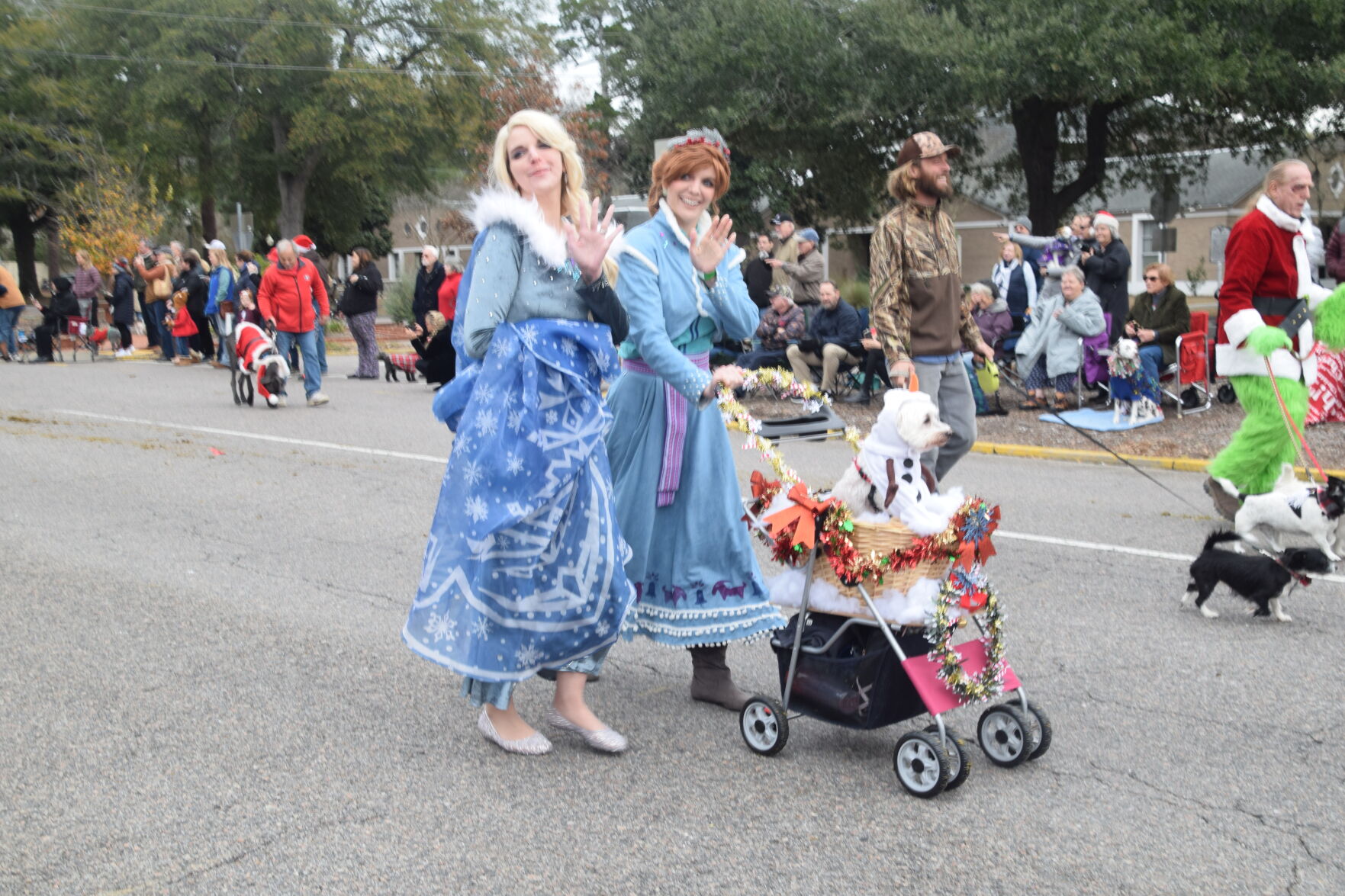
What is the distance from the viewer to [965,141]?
83.6 ft

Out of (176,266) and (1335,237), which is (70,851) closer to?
(1335,237)

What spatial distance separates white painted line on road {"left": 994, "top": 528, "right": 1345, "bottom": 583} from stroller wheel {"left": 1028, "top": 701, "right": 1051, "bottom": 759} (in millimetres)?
3127

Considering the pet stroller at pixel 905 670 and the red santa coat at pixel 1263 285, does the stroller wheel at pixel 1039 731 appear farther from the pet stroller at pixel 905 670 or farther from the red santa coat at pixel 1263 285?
the red santa coat at pixel 1263 285

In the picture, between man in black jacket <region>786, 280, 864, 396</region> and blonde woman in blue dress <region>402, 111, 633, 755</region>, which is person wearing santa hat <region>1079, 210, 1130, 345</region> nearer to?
man in black jacket <region>786, 280, 864, 396</region>

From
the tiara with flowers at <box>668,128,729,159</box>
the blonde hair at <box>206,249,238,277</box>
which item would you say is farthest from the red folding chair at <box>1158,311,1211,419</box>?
the blonde hair at <box>206,249,238,277</box>

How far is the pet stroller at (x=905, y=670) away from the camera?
3.98 m

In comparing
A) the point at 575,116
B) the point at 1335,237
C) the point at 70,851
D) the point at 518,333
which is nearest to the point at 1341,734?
the point at 518,333

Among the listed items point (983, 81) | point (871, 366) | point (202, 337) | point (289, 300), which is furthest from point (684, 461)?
point (202, 337)

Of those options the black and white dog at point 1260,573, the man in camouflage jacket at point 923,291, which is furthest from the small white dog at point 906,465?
the black and white dog at point 1260,573

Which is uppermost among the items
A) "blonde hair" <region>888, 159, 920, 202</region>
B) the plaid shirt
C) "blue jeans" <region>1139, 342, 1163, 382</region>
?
"blonde hair" <region>888, 159, 920, 202</region>

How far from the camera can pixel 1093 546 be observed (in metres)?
7.60

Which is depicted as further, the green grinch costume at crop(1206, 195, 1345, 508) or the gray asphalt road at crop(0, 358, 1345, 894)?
the green grinch costume at crop(1206, 195, 1345, 508)

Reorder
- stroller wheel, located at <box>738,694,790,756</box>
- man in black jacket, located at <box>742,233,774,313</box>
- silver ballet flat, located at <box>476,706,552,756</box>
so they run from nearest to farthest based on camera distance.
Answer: stroller wheel, located at <box>738,694,790,756</box> → silver ballet flat, located at <box>476,706,552,756</box> → man in black jacket, located at <box>742,233,774,313</box>

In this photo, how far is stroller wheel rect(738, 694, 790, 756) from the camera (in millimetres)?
4203
